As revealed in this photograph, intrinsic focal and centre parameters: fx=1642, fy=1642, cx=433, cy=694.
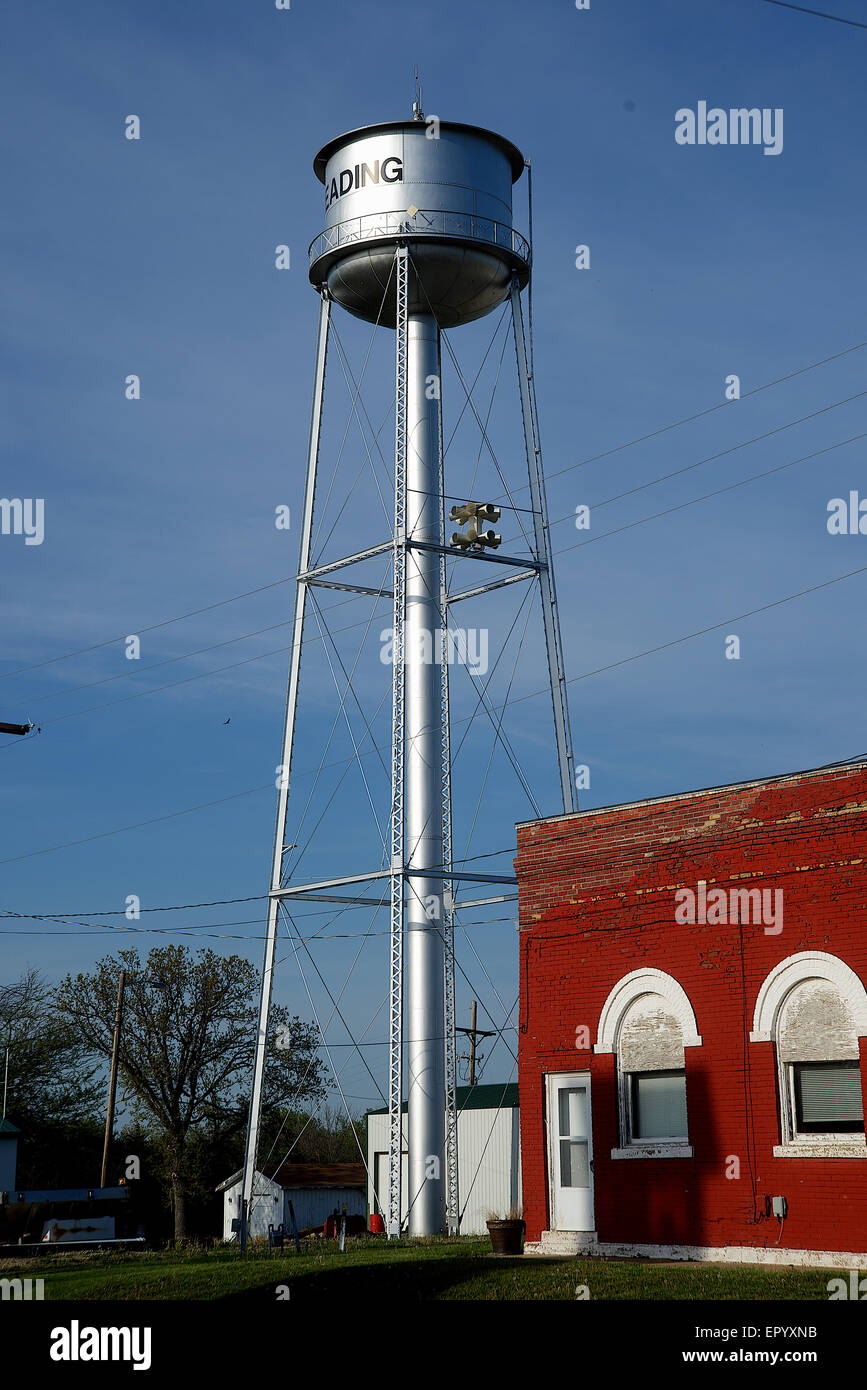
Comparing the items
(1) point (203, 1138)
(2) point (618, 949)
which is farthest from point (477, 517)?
(1) point (203, 1138)

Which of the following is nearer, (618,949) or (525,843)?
(618,949)

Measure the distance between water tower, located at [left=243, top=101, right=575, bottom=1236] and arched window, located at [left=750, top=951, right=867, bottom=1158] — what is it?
866cm

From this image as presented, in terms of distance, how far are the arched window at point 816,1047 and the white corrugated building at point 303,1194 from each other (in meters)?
31.2

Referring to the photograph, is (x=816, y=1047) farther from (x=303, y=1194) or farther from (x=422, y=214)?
(x=303, y=1194)

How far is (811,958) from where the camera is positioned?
60.7 ft

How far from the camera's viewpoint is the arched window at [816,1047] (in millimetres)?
18062

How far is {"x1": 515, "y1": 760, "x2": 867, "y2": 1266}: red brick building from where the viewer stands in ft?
59.8

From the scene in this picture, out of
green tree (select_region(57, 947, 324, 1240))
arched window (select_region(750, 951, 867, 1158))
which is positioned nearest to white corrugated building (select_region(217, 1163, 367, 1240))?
green tree (select_region(57, 947, 324, 1240))

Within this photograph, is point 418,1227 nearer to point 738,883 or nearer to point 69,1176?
point 738,883

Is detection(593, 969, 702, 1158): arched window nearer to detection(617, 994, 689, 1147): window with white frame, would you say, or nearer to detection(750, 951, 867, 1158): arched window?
detection(617, 994, 689, 1147): window with white frame

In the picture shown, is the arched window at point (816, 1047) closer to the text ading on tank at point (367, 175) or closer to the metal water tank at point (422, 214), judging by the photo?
the metal water tank at point (422, 214)
